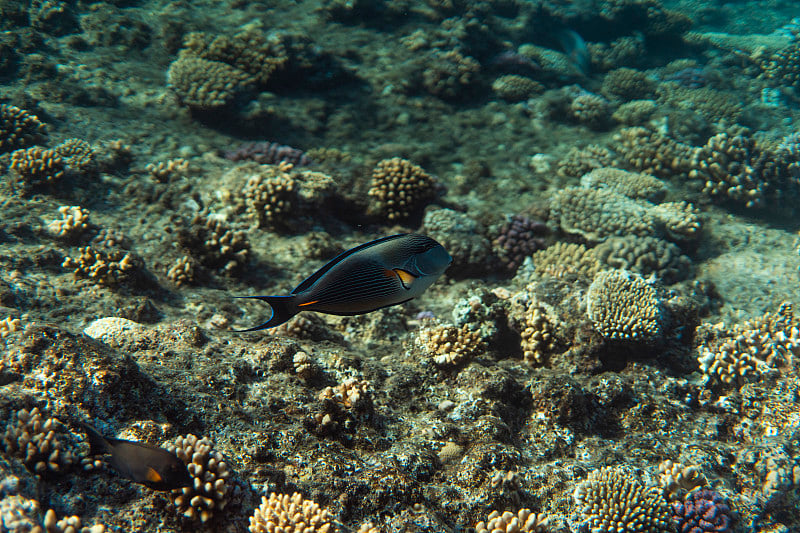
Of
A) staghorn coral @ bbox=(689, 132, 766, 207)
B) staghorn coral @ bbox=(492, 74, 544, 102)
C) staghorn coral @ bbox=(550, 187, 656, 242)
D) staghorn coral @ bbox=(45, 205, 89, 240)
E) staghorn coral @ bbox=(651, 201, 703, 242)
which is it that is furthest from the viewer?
staghorn coral @ bbox=(492, 74, 544, 102)

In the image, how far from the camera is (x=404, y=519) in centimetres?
267

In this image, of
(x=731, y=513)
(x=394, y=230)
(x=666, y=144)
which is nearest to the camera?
(x=731, y=513)

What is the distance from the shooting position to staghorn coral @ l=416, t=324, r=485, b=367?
14.6 ft

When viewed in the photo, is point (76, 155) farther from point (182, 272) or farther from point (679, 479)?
point (679, 479)

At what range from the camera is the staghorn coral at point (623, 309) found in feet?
16.0

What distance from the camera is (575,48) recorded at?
608 inches

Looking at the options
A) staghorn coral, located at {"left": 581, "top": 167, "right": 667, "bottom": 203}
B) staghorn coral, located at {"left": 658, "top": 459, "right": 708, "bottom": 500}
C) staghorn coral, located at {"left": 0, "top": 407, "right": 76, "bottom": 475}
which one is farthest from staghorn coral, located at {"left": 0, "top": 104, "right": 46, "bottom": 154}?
staghorn coral, located at {"left": 581, "top": 167, "right": 667, "bottom": 203}

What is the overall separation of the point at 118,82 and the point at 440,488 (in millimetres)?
11209

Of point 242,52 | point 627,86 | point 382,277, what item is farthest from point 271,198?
point 627,86

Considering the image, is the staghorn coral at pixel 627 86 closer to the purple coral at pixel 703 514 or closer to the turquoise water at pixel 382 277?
the turquoise water at pixel 382 277

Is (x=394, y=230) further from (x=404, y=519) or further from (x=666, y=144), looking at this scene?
(x=666, y=144)

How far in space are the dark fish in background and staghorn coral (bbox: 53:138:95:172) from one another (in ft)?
48.6

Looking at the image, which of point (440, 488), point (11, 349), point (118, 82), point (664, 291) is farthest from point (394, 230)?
point (118, 82)

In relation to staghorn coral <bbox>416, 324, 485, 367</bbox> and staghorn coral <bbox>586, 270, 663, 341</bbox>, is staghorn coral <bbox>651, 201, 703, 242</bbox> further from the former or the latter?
staghorn coral <bbox>416, 324, 485, 367</bbox>
